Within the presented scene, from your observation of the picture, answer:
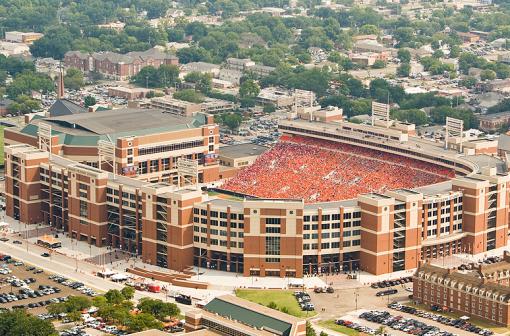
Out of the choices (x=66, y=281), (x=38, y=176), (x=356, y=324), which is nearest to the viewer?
(x=356, y=324)

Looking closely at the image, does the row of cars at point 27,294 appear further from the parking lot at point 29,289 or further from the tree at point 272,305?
the tree at point 272,305

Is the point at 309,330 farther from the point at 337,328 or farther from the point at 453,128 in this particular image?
the point at 453,128

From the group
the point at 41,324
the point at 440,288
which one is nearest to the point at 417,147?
the point at 440,288

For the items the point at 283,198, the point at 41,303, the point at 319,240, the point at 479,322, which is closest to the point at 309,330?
the point at 479,322

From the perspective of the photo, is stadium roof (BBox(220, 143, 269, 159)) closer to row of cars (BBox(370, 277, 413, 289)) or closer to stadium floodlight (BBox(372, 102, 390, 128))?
stadium floodlight (BBox(372, 102, 390, 128))

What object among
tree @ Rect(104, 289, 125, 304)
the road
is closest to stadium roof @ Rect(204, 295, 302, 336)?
the road

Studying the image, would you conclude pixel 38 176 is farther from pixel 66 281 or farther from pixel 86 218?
pixel 66 281

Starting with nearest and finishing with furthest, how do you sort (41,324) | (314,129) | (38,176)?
1. (41,324)
2. (38,176)
3. (314,129)
